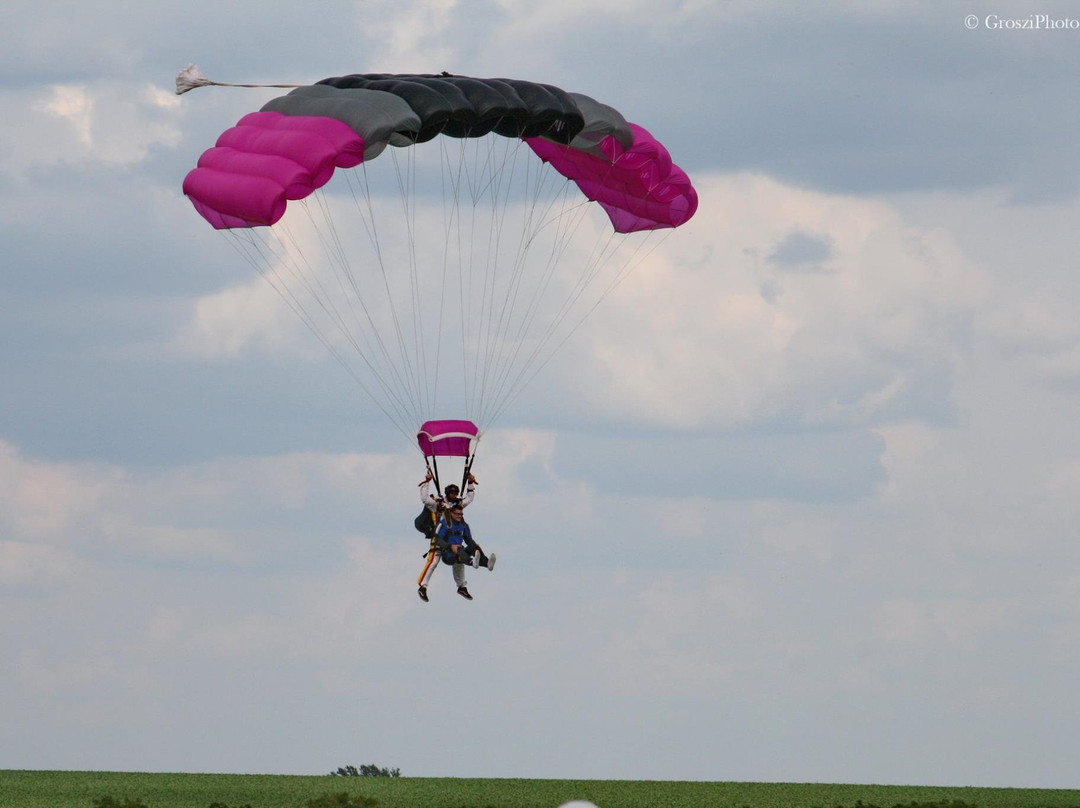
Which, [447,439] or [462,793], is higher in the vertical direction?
[447,439]

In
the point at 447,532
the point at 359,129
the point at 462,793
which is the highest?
the point at 359,129

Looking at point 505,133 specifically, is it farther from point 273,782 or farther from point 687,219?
point 273,782

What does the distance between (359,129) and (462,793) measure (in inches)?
472

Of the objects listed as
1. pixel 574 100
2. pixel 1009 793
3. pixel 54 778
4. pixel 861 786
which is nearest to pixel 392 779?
pixel 54 778

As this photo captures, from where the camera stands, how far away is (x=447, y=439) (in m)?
29.7

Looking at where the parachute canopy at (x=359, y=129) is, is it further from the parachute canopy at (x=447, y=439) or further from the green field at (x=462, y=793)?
the green field at (x=462, y=793)

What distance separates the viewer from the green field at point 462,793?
31.0 metres

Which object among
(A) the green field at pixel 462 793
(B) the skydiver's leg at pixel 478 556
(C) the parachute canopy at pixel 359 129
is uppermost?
(C) the parachute canopy at pixel 359 129

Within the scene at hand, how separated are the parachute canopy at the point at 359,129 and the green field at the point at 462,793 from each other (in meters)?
9.57

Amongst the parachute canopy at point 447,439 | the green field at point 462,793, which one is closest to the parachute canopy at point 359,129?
the parachute canopy at point 447,439

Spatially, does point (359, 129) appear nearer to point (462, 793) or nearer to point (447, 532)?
point (447, 532)

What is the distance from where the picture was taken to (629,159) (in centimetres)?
3256

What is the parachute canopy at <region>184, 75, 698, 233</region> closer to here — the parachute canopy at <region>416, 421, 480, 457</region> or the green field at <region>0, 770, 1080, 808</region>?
the parachute canopy at <region>416, 421, 480, 457</region>

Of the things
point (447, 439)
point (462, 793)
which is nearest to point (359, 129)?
point (447, 439)
